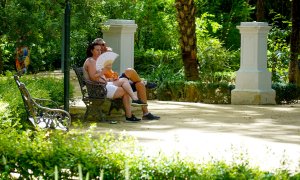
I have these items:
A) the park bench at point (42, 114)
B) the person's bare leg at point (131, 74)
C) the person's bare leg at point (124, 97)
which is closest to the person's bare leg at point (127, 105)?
the person's bare leg at point (124, 97)

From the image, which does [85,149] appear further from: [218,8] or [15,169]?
[218,8]

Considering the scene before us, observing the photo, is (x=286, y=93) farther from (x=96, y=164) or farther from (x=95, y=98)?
(x=96, y=164)

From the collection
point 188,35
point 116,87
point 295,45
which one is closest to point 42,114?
point 116,87

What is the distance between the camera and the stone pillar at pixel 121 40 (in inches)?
578

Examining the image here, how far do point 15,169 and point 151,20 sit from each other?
21931 millimetres

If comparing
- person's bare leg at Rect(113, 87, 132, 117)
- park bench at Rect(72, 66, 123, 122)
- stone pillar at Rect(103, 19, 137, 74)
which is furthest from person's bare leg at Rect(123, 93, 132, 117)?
stone pillar at Rect(103, 19, 137, 74)

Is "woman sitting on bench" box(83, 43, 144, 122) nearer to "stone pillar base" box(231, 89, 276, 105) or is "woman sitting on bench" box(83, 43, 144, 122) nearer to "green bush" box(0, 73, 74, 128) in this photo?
"green bush" box(0, 73, 74, 128)

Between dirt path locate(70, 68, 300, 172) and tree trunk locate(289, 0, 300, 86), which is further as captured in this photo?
tree trunk locate(289, 0, 300, 86)

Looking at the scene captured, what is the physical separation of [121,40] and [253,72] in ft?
13.6

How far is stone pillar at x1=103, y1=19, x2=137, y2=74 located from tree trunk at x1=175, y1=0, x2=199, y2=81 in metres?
5.47

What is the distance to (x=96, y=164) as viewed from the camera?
6.66 metres

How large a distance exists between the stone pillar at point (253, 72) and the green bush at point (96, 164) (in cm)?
1078

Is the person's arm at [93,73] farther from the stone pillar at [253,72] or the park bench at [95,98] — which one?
the stone pillar at [253,72]

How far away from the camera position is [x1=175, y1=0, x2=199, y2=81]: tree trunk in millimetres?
20266
